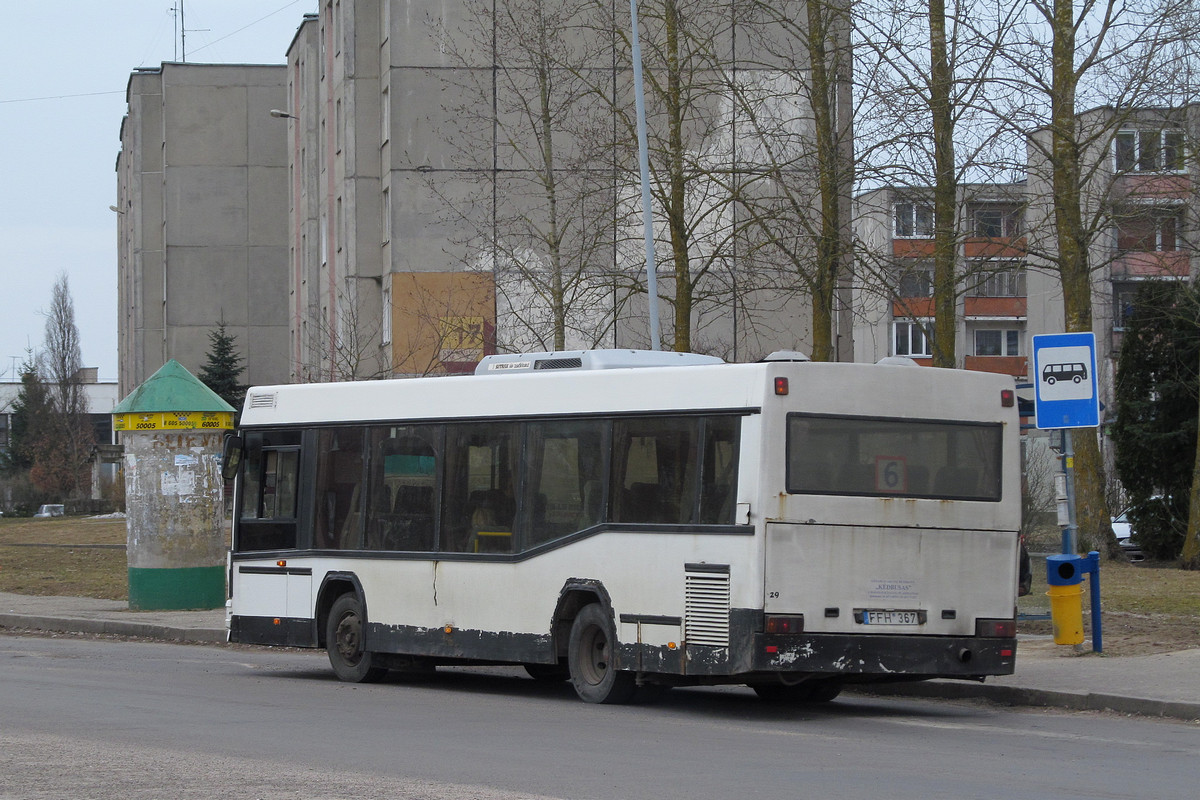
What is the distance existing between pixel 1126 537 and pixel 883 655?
114ft

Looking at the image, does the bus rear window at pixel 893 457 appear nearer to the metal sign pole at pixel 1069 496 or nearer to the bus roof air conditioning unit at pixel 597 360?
the bus roof air conditioning unit at pixel 597 360

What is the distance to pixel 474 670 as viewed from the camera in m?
18.0

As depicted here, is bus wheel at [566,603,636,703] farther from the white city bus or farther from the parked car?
the parked car

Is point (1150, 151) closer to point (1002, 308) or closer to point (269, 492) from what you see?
point (269, 492)

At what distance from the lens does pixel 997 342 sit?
91562mm

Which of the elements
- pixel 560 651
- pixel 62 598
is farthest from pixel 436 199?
pixel 560 651

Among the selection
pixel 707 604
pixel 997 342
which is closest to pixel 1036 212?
pixel 707 604

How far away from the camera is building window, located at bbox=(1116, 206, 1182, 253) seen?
24.5m

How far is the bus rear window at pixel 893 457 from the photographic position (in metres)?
12.4

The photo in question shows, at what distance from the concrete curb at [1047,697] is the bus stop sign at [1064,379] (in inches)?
101

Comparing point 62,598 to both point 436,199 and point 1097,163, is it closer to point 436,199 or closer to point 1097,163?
point 1097,163

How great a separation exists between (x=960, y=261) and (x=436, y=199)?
23.8 m

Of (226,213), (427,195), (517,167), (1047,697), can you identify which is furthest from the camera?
(226,213)

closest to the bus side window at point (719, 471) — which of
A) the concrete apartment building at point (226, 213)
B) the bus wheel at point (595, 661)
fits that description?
the bus wheel at point (595, 661)
